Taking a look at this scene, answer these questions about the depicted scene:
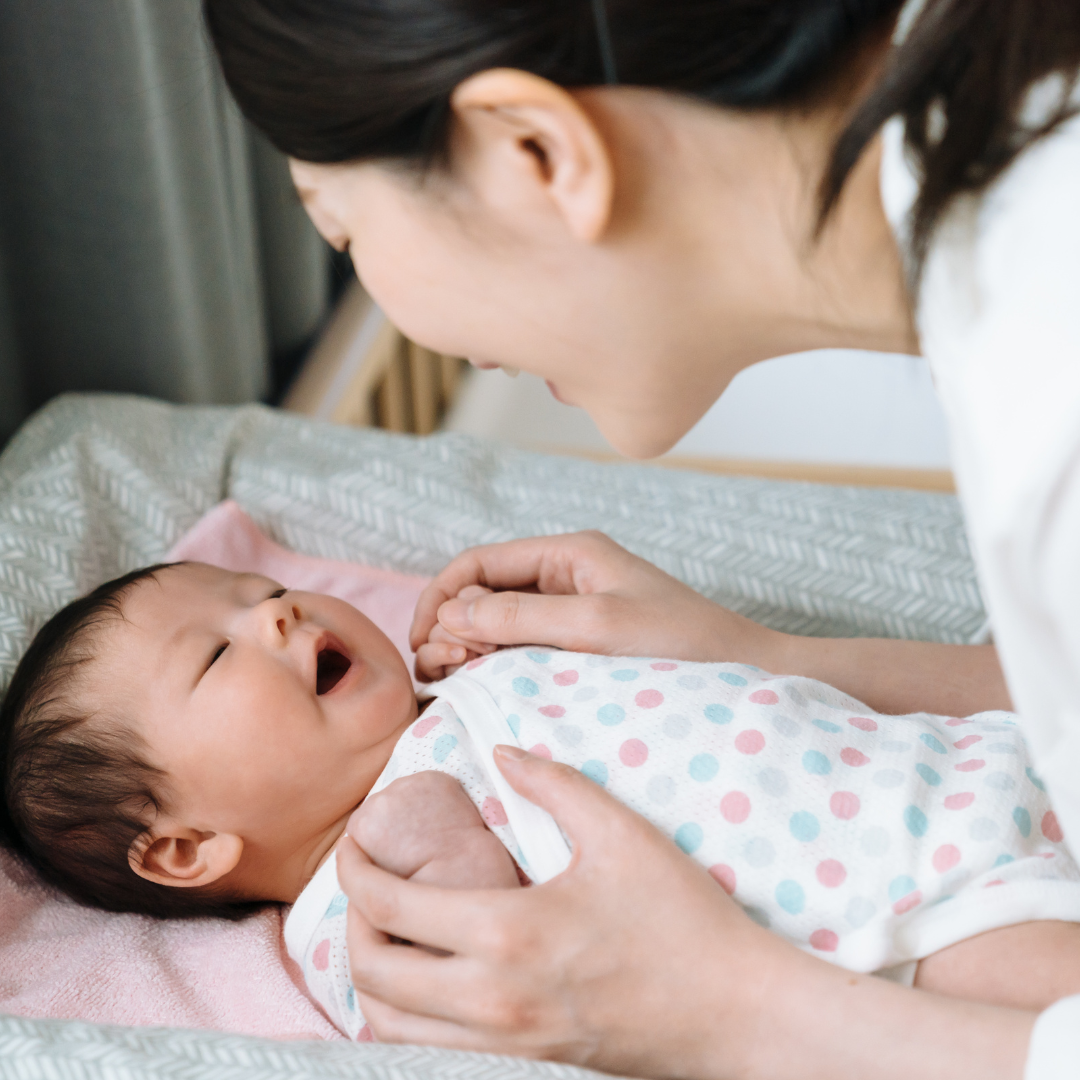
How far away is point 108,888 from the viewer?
40.1 inches

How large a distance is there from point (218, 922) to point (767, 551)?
2.36 ft

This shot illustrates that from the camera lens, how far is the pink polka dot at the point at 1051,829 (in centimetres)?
87

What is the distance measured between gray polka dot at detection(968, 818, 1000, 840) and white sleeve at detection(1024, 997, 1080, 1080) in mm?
163

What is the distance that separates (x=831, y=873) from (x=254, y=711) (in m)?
0.51

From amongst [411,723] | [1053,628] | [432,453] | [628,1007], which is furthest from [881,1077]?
[432,453]

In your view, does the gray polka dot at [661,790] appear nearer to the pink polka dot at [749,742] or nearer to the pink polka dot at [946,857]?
the pink polka dot at [749,742]

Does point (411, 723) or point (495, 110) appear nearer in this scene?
point (495, 110)

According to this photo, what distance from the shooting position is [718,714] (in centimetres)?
92

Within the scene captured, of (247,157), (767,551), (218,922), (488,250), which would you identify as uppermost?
(488,250)

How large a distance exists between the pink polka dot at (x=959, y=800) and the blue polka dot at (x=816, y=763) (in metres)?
0.09

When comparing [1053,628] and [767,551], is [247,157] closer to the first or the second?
[767,551]

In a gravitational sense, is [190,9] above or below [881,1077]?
above

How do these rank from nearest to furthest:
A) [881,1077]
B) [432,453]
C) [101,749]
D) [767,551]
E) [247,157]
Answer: [881,1077] < [101,749] < [767,551] < [432,453] < [247,157]

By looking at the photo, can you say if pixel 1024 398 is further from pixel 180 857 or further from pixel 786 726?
pixel 180 857
